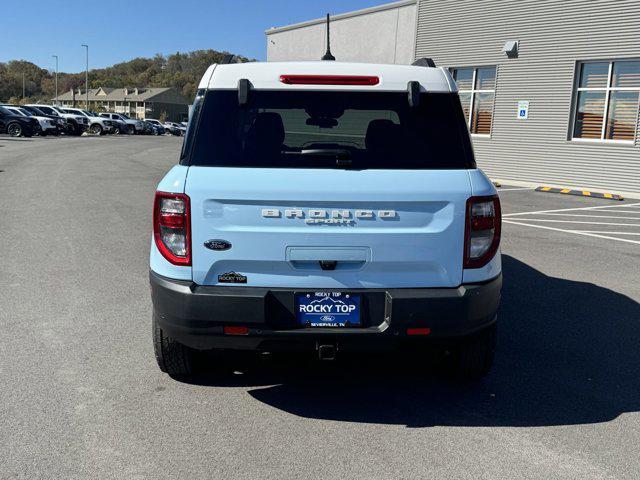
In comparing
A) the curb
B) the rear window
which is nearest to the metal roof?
the curb

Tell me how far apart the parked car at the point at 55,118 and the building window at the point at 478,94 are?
29.4m

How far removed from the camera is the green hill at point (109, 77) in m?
154

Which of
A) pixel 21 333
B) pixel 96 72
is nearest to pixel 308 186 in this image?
pixel 21 333

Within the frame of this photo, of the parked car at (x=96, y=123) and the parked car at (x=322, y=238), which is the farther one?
the parked car at (x=96, y=123)

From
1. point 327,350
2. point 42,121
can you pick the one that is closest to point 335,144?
point 327,350

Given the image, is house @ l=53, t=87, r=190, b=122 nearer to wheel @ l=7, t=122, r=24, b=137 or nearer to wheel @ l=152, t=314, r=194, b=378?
wheel @ l=7, t=122, r=24, b=137

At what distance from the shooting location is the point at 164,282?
3.72 m

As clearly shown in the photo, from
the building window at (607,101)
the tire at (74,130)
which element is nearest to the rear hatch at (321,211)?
the building window at (607,101)

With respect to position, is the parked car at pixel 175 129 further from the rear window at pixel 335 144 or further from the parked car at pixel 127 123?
the rear window at pixel 335 144

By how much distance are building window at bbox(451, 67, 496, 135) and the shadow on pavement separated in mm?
17755

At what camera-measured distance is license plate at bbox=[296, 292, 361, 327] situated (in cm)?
360

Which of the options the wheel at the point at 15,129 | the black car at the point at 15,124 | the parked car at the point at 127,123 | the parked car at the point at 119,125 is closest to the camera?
the black car at the point at 15,124

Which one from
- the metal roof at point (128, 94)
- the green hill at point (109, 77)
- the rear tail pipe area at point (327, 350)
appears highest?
the green hill at point (109, 77)

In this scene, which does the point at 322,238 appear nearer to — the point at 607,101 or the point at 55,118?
the point at 607,101
